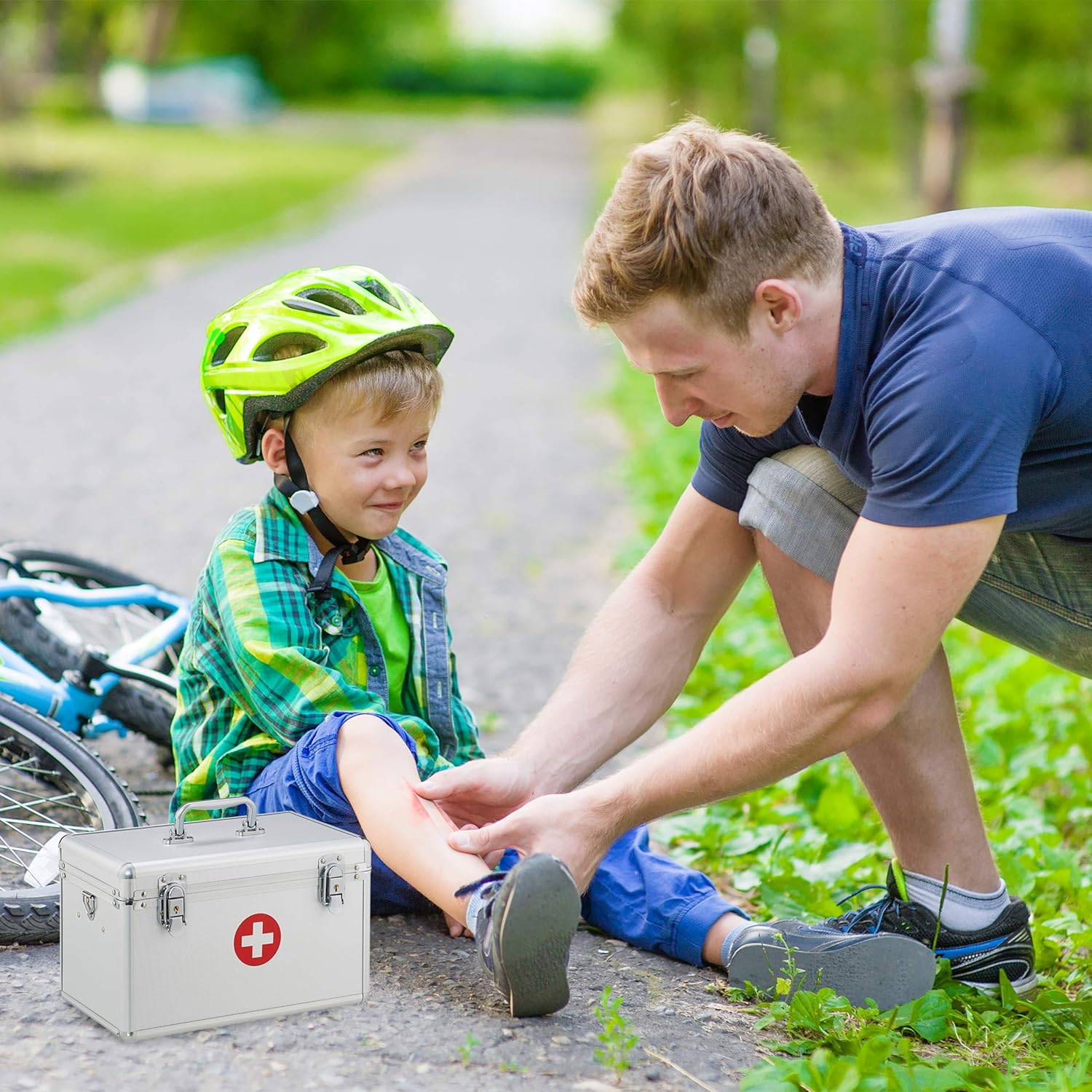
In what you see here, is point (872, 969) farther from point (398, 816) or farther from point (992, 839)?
point (992, 839)

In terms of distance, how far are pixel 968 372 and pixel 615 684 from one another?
103 centimetres

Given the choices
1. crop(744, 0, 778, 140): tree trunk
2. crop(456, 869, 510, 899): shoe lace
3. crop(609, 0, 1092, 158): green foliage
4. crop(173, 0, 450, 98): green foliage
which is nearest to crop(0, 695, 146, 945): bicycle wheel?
crop(456, 869, 510, 899): shoe lace

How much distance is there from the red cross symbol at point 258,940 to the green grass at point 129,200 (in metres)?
9.77

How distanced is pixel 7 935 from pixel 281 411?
1.08 metres

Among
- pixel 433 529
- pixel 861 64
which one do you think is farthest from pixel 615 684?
pixel 861 64

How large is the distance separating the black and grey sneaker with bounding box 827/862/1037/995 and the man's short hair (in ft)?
4.17

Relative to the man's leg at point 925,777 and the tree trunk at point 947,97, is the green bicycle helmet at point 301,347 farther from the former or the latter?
the tree trunk at point 947,97

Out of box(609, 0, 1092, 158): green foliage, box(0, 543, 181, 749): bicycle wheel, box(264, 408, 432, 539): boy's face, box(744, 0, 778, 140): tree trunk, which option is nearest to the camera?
box(264, 408, 432, 539): boy's face

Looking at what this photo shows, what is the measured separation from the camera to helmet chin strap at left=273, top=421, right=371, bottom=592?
112 inches

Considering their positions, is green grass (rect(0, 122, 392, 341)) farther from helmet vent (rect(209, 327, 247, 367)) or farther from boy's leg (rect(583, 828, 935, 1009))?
boy's leg (rect(583, 828, 935, 1009))

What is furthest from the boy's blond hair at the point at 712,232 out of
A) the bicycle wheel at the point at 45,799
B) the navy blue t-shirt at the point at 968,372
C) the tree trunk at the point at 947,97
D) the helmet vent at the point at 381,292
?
the tree trunk at the point at 947,97

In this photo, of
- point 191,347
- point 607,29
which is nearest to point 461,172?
point 607,29

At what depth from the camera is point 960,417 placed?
7.23ft

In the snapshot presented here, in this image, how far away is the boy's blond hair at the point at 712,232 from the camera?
2.35 m
